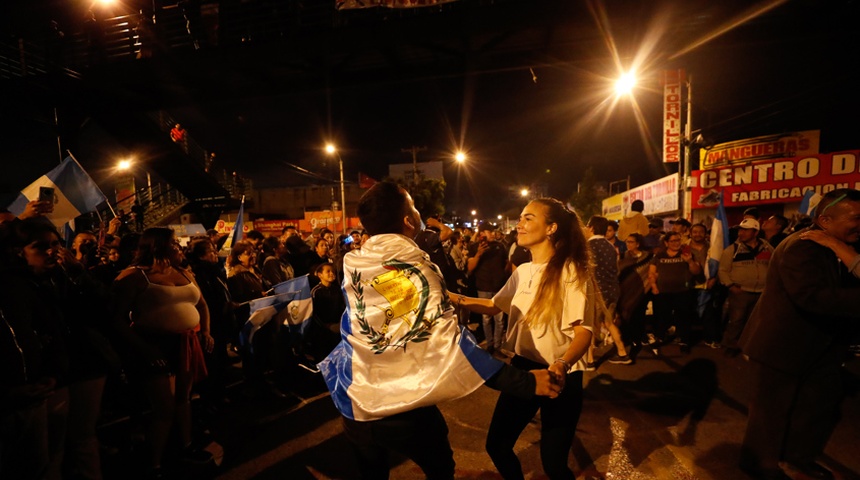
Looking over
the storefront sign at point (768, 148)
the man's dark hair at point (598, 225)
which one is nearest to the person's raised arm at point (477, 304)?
the man's dark hair at point (598, 225)

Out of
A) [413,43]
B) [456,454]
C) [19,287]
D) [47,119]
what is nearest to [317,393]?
[456,454]

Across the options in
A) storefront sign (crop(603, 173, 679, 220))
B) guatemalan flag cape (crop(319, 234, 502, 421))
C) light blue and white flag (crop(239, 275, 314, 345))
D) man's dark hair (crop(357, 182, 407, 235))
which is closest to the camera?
guatemalan flag cape (crop(319, 234, 502, 421))

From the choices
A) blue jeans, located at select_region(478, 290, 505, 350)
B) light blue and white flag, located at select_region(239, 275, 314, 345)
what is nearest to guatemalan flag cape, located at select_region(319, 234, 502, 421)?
light blue and white flag, located at select_region(239, 275, 314, 345)

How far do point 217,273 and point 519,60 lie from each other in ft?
26.6

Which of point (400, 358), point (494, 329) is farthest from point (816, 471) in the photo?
point (494, 329)

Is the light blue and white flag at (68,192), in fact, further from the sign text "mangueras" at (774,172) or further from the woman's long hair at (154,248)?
the sign text "mangueras" at (774,172)

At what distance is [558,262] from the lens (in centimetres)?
233

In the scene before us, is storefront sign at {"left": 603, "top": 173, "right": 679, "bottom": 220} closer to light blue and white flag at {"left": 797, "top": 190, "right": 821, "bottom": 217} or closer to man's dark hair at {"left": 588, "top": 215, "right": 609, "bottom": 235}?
light blue and white flag at {"left": 797, "top": 190, "right": 821, "bottom": 217}

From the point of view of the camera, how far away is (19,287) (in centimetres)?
236

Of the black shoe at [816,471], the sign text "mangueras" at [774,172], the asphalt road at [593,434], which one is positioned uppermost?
the sign text "mangueras" at [774,172]

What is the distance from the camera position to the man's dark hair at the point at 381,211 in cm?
189

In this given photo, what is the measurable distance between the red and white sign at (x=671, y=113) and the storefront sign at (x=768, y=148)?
479 centimetres

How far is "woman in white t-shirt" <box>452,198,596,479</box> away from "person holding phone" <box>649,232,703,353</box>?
488cm

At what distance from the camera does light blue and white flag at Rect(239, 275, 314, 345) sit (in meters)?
4.96
